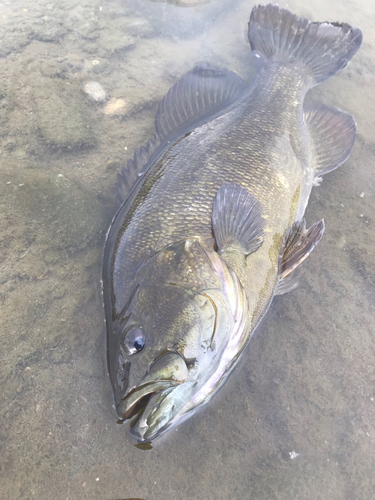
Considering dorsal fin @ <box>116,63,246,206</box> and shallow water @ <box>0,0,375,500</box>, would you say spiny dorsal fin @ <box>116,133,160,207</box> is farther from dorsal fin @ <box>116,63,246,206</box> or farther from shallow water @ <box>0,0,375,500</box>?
shallow water @ <box>0,0,375,500</box>

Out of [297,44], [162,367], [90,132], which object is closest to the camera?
[162,367]

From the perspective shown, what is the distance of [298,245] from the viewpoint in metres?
2.30

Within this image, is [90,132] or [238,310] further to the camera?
[90,132]

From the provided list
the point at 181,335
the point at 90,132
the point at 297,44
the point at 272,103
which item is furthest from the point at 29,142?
the point at 297,44

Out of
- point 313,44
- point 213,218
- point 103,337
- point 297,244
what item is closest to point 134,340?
point 103,337

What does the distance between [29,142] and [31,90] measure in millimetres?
705

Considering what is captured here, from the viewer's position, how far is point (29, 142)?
293 cm

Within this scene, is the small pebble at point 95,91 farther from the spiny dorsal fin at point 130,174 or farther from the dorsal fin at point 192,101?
the spiny dorsal fin at point 130,174

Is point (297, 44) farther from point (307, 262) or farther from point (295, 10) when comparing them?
point (307, 262)

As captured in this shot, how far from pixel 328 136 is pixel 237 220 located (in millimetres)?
1677

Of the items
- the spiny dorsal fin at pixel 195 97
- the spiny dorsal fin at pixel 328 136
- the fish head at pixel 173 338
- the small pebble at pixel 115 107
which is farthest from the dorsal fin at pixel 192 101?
the fish head at pixel 173 338

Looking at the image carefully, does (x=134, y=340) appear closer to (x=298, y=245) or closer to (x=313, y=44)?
(x=298, y=245)

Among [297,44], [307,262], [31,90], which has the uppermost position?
[297,44]

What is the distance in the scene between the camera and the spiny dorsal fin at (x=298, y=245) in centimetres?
229
